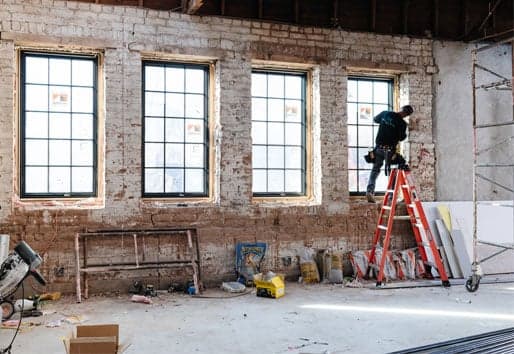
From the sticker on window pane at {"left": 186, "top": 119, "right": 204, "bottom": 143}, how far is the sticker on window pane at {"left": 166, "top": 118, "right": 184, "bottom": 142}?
0.26ft

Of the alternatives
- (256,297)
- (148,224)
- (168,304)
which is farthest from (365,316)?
(148,224)

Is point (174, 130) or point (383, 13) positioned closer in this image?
point (174, 130)

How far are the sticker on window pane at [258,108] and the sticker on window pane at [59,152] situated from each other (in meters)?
2.36

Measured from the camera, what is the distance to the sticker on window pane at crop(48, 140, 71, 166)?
603cm

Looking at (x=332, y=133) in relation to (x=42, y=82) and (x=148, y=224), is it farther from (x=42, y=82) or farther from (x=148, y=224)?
(x=42, y=82)

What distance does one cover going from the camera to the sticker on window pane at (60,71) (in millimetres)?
6039

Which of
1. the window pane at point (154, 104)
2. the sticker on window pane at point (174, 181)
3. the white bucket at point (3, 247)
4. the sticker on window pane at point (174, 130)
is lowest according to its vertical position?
the white bucket at point (3, 247)

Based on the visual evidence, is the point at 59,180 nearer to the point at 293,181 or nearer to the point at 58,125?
the point at 58,125

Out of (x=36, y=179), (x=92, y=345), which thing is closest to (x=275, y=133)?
(x=36, y=179)

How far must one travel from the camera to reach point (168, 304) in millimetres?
5438

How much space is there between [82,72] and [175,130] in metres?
1.28

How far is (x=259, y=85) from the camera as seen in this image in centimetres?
692

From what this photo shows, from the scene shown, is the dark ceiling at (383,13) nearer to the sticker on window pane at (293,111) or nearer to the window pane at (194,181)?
the sticker on window pane at (293,111)

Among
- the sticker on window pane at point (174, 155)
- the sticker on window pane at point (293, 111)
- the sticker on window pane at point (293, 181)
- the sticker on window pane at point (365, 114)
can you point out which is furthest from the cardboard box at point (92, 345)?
the sticker on window pane at point (365, 114)
